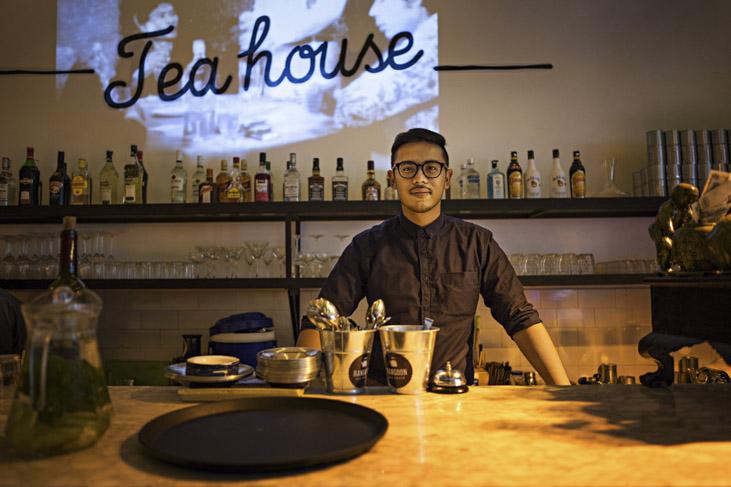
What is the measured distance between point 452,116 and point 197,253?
1779 millimetres

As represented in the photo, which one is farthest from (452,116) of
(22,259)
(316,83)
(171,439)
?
(171,439)

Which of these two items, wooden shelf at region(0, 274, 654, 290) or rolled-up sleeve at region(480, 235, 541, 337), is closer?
rolled-up sleeve at region(480, 235, 541, 337)

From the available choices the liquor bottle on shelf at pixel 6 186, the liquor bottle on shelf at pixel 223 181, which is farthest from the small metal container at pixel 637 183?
the liquor bottle on shelf at pixel 6 186

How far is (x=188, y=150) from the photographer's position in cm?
354

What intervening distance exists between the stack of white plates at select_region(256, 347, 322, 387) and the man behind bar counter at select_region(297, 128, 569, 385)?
91 cm

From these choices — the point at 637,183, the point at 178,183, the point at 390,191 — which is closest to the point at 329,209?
the point at 390,191

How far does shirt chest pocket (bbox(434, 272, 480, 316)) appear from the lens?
7.59 feet

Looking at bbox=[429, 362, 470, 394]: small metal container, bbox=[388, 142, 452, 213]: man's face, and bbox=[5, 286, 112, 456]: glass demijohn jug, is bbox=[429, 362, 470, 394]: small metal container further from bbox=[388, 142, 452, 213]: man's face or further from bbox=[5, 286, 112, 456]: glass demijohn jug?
bbox=[388, 142, 452, 213]: man's face

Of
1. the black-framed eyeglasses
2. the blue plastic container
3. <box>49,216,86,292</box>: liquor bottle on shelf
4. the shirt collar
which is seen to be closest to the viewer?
<box>49,216,86,292</box>: liquor bottle on shelf

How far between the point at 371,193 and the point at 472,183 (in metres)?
0.60

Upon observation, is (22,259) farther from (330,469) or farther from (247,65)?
(330,469)

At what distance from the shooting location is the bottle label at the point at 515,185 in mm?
3162

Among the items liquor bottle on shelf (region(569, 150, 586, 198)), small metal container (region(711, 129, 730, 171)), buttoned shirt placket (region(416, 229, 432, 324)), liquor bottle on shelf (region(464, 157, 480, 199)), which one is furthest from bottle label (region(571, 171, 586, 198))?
buttoned shirt placket (region(416, 229, 432, 324))

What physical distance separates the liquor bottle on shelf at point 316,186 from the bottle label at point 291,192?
0.21ft
